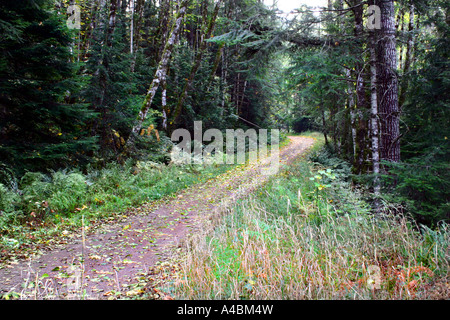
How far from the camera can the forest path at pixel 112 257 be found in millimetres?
3250

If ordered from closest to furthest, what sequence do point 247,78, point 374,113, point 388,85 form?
point 374,113
point 388,85
point 247,78

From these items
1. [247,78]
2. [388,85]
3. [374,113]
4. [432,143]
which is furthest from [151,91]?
[432,143]

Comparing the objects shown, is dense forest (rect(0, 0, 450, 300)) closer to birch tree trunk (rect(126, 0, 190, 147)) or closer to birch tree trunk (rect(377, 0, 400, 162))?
birch tree trunk (rect(377, 0, 400, 162))

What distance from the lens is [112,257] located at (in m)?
4.26

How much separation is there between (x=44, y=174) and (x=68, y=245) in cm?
331

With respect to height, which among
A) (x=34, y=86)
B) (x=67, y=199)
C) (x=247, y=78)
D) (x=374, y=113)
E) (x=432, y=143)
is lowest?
(x=67, y=199)

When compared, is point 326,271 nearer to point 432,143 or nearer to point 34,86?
point 432,143

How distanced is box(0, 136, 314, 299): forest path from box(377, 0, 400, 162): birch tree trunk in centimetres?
411

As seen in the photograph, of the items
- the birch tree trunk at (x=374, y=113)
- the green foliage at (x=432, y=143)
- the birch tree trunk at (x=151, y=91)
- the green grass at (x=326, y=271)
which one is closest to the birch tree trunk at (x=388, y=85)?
the birch tree trunk at (x=374, y=113)

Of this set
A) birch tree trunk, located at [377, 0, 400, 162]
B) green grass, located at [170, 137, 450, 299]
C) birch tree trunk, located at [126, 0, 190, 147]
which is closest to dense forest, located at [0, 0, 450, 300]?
birch tree trunk, located at [377, 0, 400, 162]

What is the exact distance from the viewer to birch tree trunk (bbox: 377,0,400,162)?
635cm

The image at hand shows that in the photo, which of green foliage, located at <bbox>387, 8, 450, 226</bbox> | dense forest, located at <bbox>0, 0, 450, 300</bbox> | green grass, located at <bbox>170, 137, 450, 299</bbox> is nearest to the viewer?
green grass, located at <bbox>170, 137, 450, 299</bbox>

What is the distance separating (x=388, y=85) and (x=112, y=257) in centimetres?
748

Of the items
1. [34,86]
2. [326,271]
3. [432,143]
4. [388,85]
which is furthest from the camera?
[34,86]
